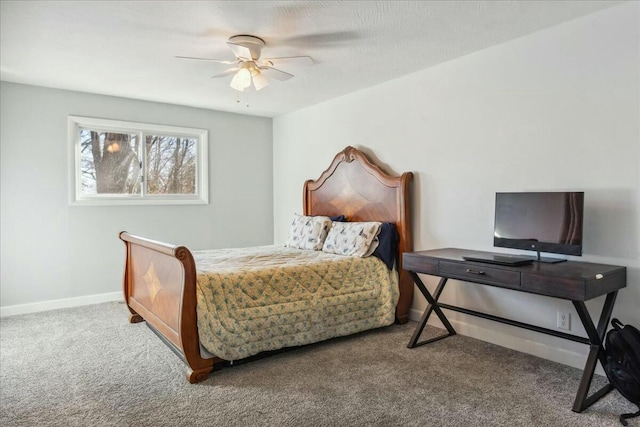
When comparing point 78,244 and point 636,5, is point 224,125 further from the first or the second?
point 636,5

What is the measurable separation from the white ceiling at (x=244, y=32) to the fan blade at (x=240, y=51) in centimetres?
8

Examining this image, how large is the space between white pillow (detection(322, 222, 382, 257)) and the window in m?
2.13

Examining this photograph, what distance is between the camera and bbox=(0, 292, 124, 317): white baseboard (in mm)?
4051

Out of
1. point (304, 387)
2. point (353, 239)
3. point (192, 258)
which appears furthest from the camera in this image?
point (353, 239)

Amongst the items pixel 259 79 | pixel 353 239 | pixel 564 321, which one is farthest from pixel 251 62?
pixel 564 321

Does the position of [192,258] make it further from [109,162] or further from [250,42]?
[109,162]

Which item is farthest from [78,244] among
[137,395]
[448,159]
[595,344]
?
[595,344]

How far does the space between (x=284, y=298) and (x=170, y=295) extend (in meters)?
0.78

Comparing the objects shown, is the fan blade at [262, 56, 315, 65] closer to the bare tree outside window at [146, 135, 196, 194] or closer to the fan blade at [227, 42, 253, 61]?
the fan blade at [227, 42, 253, 61]

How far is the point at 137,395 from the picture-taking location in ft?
7.75

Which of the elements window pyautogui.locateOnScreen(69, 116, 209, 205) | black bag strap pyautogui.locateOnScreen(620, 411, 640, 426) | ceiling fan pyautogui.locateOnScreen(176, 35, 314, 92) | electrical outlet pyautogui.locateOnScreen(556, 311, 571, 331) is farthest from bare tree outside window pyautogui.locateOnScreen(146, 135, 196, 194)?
black bag strap pyautogui.locateOnScreen(620, 411, 640, 426)

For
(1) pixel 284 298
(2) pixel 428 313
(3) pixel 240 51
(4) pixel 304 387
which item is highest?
(3) pixel 240 51

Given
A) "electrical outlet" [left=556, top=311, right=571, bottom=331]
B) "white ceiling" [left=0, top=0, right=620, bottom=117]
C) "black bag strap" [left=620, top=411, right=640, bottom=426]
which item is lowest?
"black bag strap" [left=620, top=411, right=640, bottom=426]

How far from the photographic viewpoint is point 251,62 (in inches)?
122
